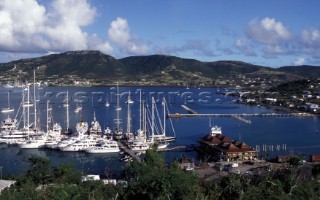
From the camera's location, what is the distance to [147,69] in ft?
391

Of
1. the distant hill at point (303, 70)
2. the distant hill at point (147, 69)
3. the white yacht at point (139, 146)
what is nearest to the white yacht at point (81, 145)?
the white yacht at point (139, 146)

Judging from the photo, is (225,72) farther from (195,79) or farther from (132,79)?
(132,79)

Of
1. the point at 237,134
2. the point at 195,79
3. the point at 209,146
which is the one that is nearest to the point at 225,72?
the point at 195,79

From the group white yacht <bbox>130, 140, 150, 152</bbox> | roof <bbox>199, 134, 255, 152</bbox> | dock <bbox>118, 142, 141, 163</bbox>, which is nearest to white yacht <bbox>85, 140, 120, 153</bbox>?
dock <bbox>118, 142, 141, 163</bbox>

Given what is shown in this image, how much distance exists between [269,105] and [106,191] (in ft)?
133

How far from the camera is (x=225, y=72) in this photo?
388ft

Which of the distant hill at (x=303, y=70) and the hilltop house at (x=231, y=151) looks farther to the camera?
the distant hill at (x=303, y=70)

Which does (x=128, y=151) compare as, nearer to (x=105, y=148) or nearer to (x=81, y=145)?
(x=105, y=148)

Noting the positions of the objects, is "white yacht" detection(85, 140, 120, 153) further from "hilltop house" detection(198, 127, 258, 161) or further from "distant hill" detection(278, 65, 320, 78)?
"distant hill" detection(278, 65, 320, 78)

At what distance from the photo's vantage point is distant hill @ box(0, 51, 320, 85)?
3930 inches

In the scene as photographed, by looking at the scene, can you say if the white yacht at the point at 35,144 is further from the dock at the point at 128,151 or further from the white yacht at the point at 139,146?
the white yacht at the point at 139,146

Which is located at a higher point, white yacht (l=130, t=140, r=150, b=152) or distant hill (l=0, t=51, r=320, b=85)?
distant hill (l=0, t=51, r=320, b=85)

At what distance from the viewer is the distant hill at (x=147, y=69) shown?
99.8 metres

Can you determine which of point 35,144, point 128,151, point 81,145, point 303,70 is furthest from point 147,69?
point 128,151
